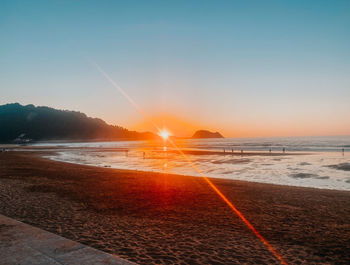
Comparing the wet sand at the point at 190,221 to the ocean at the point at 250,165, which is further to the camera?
the ocean at the point at 250,165

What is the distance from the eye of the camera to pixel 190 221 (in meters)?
8.91

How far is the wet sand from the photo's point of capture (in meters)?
6.21

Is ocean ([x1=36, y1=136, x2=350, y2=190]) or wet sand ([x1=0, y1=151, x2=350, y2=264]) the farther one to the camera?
ocean ([x1=36, y1=136, x2=350, y2=190])

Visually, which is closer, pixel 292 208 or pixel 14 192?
pixel 292 208

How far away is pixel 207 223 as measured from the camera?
8.68m

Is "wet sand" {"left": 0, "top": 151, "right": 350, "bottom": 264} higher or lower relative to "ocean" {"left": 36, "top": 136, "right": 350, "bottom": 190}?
higher

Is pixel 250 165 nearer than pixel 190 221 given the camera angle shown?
No

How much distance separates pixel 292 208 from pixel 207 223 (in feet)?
15.0

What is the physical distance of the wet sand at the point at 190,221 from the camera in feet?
20.4

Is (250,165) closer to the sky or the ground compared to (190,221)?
closer to the ground

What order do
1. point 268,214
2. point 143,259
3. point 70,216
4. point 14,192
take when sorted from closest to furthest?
point 143,259, point 70,216, point 268,214, point 14,192

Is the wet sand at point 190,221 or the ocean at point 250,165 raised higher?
the wet sand at point 190,221

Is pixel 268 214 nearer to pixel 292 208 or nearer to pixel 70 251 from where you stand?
pixel 292 208

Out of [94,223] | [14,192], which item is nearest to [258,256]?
[94,223]
